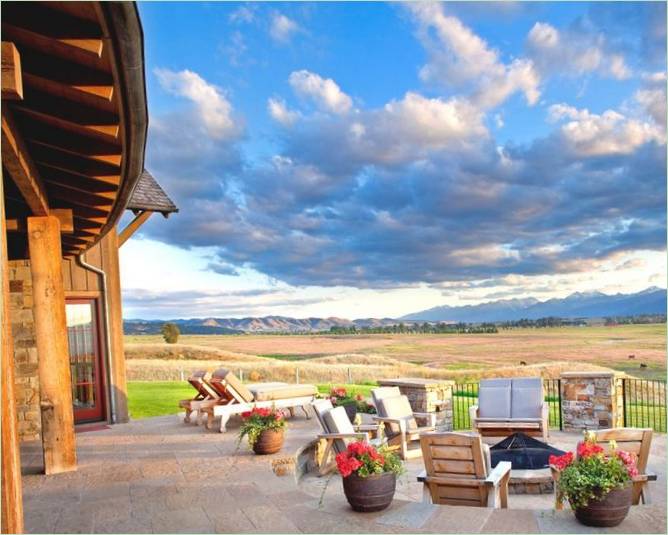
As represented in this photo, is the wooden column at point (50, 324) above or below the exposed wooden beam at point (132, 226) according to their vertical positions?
below

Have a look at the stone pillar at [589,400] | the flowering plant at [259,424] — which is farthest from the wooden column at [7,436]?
the stone pillar at [589,400]

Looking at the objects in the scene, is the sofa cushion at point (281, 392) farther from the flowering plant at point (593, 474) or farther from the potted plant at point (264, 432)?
the flowering plant at point (593, 474)

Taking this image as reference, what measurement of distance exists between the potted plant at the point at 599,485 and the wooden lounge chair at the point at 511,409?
4653mm

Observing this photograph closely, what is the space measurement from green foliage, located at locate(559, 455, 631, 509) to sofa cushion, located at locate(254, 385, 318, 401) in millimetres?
6266

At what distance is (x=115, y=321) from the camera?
1059cm

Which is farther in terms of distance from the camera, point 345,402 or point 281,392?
point 281,392

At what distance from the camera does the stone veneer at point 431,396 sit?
10.4 metres

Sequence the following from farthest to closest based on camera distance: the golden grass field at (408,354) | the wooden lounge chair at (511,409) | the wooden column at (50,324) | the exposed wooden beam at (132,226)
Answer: the golden grass field at (408,354), the exposed wooden beam at (132,226), the wooden lounge chair at (511,409), the wooden column at (50,324)

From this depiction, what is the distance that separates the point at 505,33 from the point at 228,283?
11422 millimetres

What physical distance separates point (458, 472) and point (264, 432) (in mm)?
2820

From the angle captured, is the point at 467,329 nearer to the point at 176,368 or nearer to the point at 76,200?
the point at 176,368

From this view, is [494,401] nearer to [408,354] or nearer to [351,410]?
[351,410]

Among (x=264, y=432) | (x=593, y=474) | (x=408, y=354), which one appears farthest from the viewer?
(x=408, y=354)

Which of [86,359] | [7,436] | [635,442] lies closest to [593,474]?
[635,442]
